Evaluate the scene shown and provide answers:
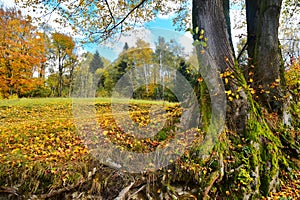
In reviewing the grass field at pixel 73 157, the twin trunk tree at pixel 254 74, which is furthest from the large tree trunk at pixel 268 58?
the grass field at pixel 73 157

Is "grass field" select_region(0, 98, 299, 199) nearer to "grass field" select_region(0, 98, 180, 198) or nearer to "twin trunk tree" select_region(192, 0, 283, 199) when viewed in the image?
"grass field" select_region(0, 98, 180, 198)

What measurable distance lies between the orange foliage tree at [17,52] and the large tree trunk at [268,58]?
1121 centimetres

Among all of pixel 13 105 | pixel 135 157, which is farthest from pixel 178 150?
pixel 13 105

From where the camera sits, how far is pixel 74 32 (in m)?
4.88

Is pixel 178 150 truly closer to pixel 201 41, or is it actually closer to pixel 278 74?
pixel 201 41

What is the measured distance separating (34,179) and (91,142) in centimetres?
88

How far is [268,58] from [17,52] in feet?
40.3

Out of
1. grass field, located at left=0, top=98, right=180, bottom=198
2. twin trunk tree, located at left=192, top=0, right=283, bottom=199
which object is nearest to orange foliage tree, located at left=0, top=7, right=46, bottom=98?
grass field, located at left=0, top=98, right=180, bottom=198

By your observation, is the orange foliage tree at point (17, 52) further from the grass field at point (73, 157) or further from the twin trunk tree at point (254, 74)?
the twin trunk tree at point (254, 74)

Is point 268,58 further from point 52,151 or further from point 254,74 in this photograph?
point 52,151

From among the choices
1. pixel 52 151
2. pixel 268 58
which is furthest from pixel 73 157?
pixel 268 58

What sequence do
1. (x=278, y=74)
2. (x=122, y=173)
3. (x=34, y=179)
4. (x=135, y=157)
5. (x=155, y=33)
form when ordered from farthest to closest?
(x=278, y=74)
(x=155, y=33)
(x=135, y=157)
(x=122, y=173)
(x=34, y=179)

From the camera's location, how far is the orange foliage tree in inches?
452

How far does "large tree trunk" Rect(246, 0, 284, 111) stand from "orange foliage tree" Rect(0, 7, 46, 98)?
36.8ft
